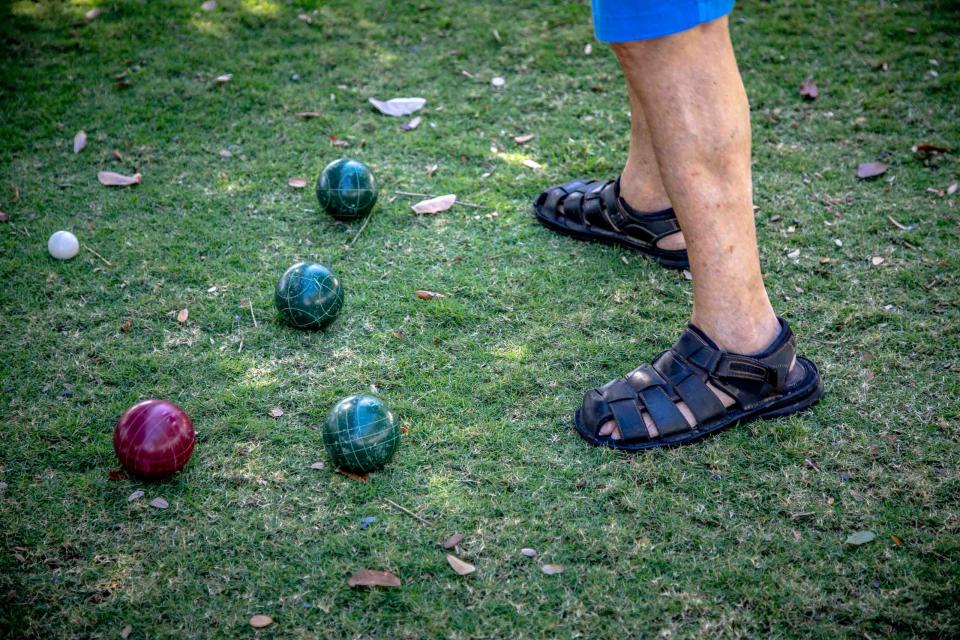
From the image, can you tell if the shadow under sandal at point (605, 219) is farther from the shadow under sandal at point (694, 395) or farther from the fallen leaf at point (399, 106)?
the fallen leaf at point (399, 106)

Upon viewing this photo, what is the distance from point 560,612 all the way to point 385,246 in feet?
7.49

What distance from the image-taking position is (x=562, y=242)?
406 cm

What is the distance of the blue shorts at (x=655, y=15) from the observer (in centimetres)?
246

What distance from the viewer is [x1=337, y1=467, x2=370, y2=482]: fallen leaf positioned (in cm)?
286

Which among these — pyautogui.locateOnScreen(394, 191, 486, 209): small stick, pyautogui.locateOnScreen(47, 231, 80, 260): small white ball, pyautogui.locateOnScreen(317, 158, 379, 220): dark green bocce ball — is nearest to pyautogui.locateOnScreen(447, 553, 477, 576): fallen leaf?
pyautogui.locateOnScreen(317, 158, 379, 220): dark green bocce ball

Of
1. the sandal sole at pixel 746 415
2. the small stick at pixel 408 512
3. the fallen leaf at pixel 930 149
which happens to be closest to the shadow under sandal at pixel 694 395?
the sandal sole at pixel 746 415

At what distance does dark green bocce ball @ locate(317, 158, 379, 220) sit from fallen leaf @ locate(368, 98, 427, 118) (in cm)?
113

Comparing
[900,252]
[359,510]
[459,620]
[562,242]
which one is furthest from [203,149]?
[900,252]

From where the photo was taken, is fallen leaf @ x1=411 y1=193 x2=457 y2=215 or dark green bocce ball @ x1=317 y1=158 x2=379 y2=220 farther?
fallen leaf @ x1=411 y1=193 x2=457 y2=215

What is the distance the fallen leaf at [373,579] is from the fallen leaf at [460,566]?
19cm

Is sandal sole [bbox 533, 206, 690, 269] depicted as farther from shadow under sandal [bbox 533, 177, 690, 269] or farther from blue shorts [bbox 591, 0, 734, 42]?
blue shorts [bbox 591, 0, 734, 42]

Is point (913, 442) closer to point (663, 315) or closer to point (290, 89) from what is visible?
point (663, 315)

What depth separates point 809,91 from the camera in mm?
5090

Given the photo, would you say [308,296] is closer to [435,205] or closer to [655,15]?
[435,205]
